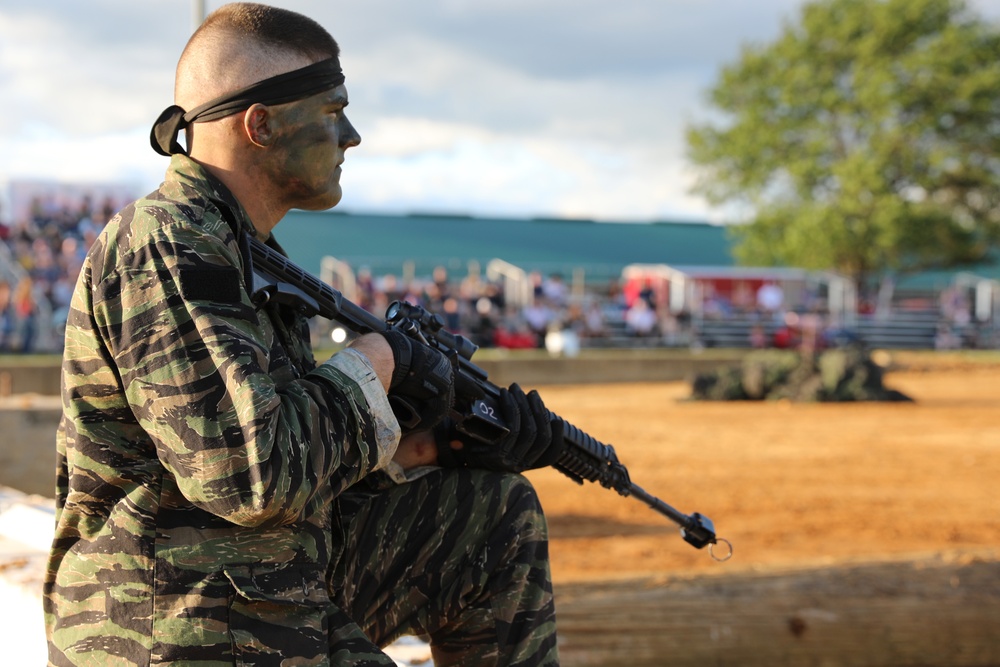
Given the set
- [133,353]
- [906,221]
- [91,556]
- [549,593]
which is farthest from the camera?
[906,221]

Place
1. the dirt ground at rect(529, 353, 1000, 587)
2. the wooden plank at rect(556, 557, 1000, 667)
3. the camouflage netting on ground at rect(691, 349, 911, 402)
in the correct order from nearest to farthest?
the wooden plank at rect(556, 557, 1000, 667) < the dirt ground at rect(529, 353, 1000, 587) < the camouflage netting on ground at rect(691, 349, 911, 402)

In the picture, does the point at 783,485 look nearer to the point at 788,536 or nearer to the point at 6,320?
the point at 788,536

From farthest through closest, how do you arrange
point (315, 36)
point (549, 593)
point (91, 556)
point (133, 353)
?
1. point (549, 593)
2. point (315, 36)
3. point (91, 556)
4. point (133, 353)

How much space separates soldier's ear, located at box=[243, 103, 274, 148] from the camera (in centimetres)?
212

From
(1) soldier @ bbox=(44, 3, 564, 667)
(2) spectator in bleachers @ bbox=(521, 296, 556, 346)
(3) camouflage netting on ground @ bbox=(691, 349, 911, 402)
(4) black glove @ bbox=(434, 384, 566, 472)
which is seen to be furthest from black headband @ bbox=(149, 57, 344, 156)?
(2) spectator in bleachers @ bbox=(521, 296, 556, 346)

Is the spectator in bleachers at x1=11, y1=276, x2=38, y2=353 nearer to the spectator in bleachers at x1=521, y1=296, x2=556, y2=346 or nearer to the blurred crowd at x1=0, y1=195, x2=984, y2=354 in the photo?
the blurred crowd at x1=0, y1=195, x2=984, y2=354

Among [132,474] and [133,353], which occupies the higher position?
[133,353]

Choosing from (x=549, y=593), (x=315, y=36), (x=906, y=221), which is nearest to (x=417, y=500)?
(x=549, y=593)

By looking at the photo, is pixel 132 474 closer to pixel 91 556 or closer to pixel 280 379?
pixel 91 556

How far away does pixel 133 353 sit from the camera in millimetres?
1885

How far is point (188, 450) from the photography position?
6.08ft

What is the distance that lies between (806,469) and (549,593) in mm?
8133

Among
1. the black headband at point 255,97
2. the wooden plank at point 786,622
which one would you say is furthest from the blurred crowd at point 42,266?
the black headband at point 255,97

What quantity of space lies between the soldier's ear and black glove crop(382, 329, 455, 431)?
1.55 ft
